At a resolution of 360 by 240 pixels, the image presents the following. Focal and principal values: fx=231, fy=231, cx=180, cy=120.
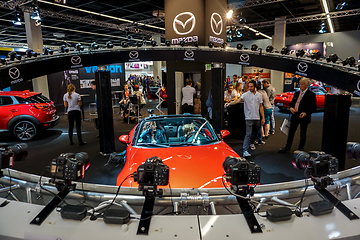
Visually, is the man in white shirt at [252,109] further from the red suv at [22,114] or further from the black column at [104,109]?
the red suv at [22,114]

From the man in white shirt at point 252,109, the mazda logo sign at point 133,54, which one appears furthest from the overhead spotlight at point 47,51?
the man in white shirt at point 252,109

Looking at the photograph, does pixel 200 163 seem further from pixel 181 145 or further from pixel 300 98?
pixel 300 98

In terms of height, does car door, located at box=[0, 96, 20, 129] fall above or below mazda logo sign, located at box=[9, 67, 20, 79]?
below

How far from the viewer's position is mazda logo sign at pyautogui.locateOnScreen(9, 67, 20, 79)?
4180 millimetres

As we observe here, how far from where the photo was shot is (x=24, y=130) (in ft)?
23.6

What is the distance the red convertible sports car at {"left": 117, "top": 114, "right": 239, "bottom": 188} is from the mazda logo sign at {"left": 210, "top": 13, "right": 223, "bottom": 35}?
5.95m

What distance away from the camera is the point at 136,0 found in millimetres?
10695

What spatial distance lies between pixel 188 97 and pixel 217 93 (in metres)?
2.55

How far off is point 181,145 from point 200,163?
57cm

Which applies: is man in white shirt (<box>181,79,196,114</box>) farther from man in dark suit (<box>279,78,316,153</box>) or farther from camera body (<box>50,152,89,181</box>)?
camera body (<box>50,152,89,181</box>)

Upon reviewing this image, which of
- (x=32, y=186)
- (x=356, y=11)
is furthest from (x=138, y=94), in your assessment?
(x=356, y=11)

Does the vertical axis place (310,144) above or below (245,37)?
below

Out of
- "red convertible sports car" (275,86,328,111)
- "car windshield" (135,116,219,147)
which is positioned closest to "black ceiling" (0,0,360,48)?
"red convertible sports car" (275,86,328,111)

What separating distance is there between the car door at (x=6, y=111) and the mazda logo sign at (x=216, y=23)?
715 cm
